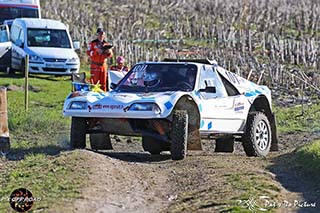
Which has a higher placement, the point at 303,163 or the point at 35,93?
the point at 303,163

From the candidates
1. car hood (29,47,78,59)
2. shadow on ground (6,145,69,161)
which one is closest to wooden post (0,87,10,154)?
shadow on ground (6,145,69,161)

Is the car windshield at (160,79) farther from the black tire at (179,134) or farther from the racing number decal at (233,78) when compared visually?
the black tire at (179,134)

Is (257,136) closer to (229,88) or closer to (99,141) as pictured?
(229,88)

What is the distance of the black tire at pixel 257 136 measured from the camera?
15727mm

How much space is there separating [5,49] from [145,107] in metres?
17.9

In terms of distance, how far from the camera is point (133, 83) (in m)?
15.4

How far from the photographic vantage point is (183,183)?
12125 mm

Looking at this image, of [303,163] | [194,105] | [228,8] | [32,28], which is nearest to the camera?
[303,163]

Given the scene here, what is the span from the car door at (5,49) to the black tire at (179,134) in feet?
57.2

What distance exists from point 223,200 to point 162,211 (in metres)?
0.73

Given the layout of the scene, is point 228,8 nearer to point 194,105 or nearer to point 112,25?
point 112,25

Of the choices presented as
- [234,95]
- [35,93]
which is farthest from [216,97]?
[35,93]
